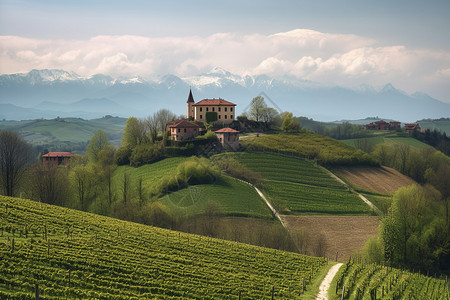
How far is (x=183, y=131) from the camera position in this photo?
9569cm

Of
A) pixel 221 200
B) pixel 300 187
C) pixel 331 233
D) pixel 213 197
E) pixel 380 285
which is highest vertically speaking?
pixel 300 187

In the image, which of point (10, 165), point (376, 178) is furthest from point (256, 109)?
point (10, 165)

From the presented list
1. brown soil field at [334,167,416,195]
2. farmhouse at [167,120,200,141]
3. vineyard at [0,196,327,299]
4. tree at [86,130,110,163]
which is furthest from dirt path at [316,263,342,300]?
tree at [86,130,110,163]

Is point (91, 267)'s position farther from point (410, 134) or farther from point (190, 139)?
point (410, 134)

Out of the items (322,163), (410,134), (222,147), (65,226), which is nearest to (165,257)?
(65,226)

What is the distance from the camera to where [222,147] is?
9331cm

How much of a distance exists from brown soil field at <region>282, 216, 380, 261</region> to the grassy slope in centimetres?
650

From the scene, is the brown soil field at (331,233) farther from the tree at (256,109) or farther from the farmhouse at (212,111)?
the tree at (256,109)

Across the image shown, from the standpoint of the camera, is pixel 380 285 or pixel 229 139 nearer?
pixel 380 285

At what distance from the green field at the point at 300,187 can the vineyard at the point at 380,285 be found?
96.9 ft

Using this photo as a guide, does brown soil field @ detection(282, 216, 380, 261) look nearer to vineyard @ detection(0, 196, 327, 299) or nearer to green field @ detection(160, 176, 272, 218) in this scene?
green field @ detection(160, 176, 272, 218)

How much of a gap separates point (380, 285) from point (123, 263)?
877 inches

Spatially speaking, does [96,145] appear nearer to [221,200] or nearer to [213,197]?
[213,197]

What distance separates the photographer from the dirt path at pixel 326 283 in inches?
1224
